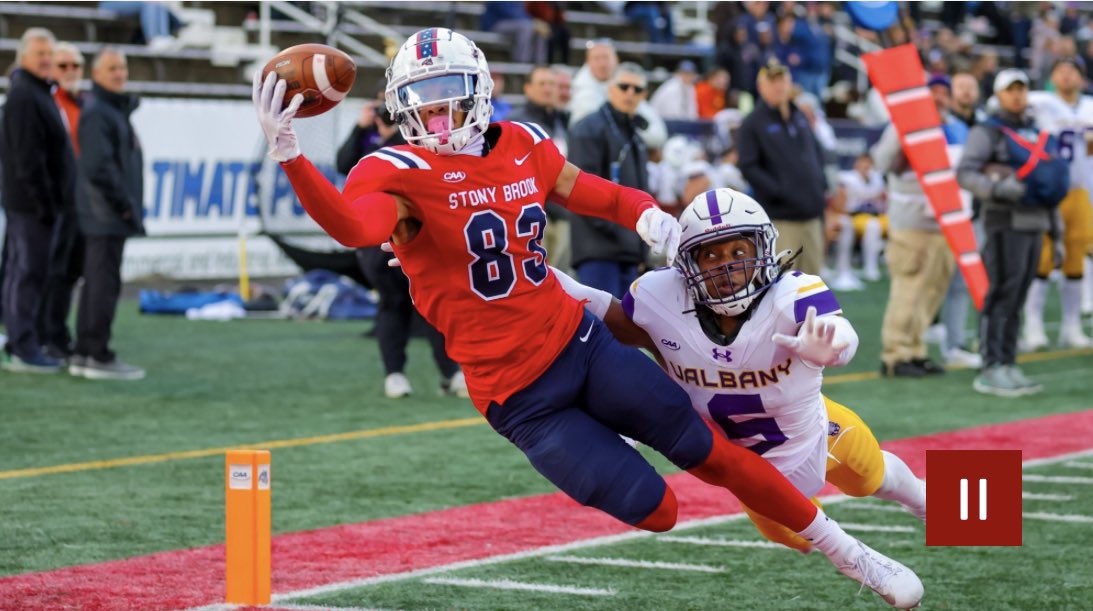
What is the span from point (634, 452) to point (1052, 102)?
268 inches

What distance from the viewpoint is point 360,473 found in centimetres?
706

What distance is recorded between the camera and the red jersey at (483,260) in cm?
440

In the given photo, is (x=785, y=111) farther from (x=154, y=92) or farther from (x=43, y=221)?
(x=154, y=92)

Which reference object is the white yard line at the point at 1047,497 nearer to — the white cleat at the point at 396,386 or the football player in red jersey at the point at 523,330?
the football player in red jersey at the point at 523,330

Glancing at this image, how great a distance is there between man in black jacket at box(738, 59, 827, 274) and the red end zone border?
283 centimetres

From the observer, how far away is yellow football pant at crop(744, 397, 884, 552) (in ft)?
16.1

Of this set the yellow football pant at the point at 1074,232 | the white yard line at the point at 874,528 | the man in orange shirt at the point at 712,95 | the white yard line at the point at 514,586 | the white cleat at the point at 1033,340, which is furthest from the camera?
the man in orange shirt at the point at 712,95

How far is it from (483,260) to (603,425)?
1.86ft

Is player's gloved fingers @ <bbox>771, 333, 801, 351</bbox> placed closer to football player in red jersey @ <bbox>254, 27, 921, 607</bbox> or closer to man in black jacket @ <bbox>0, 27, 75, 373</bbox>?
football player in red jersey @ <bbox>254, 27, 921, 607</bbox>

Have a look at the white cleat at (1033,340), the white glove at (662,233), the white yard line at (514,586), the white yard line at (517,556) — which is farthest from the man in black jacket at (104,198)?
the white cleat at (1033,340)

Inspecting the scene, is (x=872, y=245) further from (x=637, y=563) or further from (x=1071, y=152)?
(x=637, y=563)

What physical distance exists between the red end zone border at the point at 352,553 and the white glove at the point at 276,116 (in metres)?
1.52

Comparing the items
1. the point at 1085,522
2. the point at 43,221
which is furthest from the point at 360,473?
the point at 43,221

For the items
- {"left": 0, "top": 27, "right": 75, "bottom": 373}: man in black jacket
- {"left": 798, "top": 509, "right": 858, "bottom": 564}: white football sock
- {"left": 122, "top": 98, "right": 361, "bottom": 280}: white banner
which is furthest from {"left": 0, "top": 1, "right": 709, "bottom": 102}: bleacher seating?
{"left": 798, "top": 509, "right": 858, "bottom": 564}: white football sock
